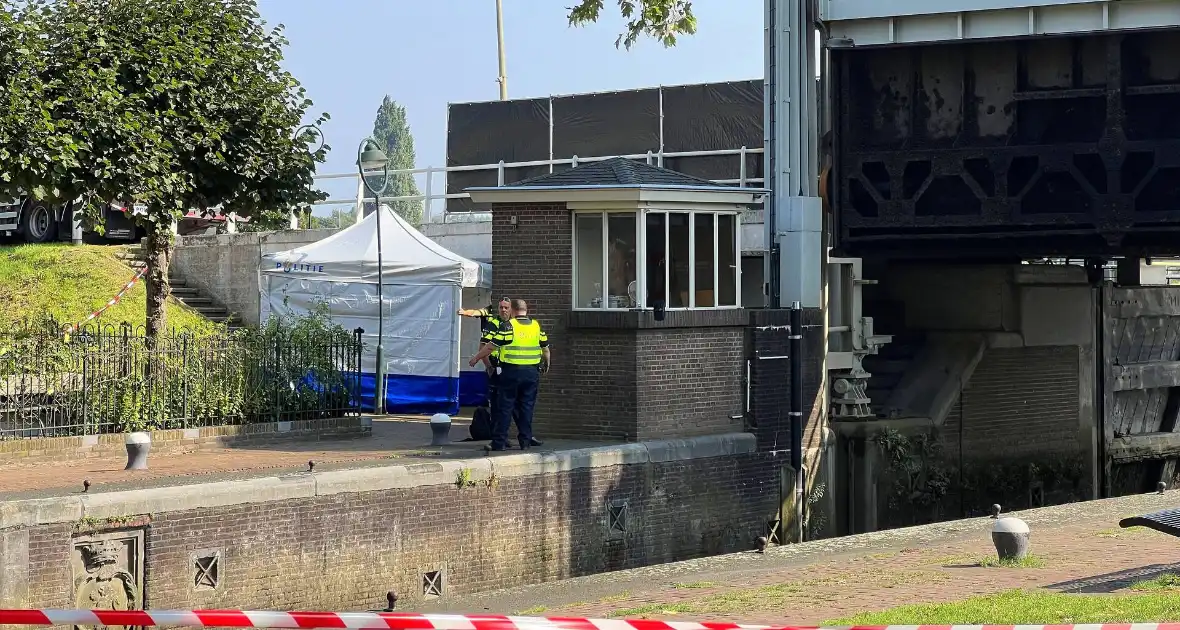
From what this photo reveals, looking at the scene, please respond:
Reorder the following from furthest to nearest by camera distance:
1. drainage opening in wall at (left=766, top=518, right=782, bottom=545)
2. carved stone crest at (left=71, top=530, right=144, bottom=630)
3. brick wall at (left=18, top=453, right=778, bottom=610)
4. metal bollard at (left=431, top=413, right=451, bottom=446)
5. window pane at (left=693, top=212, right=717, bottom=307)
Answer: drainage opening in wall at (left=766, top=518, right=782, bottom=545)
window pane at (left=693, top=212, right=717, bottom=307)
metal bollard at (left=431, top=413, right=451, bottom=446)
brick wall at (left=18, top=453, right=778, bottom=610)
carved stone crest at (left=71, top=530, right=144, bottom=630)

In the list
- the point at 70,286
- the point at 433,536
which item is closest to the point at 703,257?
the point at 433,536

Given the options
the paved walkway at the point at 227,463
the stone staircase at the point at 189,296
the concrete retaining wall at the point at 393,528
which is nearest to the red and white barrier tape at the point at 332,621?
the concrete retaining wall at the point at 393,528

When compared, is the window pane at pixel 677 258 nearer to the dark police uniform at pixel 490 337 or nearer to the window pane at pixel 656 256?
the window pane at pixel 656 256

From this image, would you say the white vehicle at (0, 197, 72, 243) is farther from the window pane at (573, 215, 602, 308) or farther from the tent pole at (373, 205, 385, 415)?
the window pane at (573, 215, 602, 308)

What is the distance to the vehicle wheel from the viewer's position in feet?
96.1

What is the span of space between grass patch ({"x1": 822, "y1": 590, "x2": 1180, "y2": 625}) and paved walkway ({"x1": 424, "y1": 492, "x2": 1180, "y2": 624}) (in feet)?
1.45

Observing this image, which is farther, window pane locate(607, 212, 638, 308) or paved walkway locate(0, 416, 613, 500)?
window pane locate(607, 212, 638, 308)

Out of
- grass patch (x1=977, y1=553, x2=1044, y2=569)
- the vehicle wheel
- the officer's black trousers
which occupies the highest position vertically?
the vehicle wheel

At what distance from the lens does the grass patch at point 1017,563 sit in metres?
11.9

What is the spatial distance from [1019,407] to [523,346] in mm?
11130

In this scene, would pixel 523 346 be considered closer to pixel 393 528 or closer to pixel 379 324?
pixel 393 528

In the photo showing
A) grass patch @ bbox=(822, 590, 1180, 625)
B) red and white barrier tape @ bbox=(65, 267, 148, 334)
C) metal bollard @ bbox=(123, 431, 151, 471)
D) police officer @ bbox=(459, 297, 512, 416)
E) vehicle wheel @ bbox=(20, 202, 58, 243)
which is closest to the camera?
grass patch @ bbox=(822, 590, 1180, 625)

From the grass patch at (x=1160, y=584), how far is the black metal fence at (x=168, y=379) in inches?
388

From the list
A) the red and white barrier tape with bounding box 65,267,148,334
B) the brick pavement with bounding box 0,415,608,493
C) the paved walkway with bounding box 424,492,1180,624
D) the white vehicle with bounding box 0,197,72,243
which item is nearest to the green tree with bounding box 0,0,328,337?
the brick pavement with bounding box 0,415,608,493
